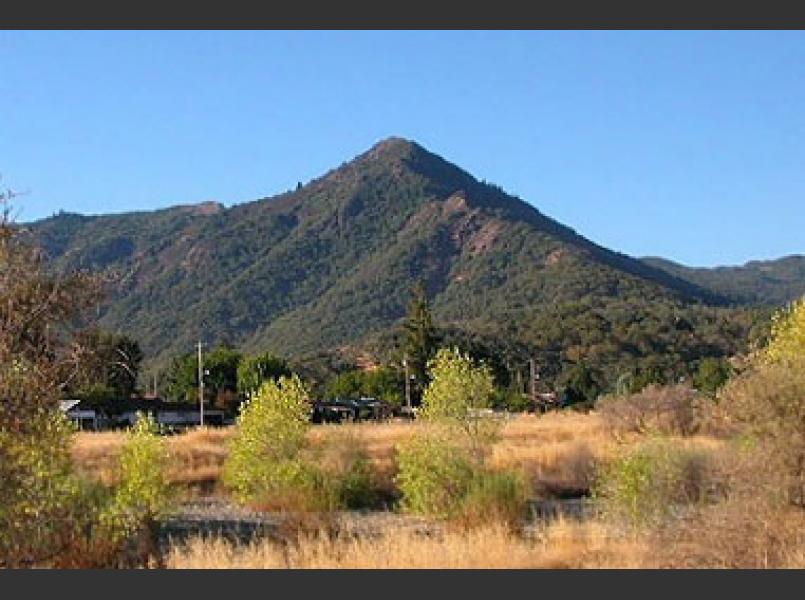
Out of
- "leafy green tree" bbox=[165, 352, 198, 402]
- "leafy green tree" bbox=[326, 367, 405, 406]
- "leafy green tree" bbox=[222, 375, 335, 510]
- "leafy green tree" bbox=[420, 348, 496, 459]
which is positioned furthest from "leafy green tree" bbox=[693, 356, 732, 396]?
"leafy green tree" bbox=[222, 375, 335, 510]

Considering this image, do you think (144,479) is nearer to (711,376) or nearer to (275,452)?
(275,452)

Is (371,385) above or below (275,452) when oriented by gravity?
above

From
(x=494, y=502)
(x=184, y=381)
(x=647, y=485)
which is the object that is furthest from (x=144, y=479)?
(x=184, y=381)

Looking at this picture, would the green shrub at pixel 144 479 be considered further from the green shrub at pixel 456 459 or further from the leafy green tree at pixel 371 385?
the leafy green tree at pixel 371 385

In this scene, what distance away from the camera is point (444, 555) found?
38.4 feet

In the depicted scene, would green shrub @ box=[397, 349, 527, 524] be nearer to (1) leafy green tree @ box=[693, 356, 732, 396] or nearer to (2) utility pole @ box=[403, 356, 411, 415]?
(1) leafy green tree @ box=[693, 356, 732, 396]

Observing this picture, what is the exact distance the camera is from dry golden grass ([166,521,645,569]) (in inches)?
423

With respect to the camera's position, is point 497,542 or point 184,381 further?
point 184,381

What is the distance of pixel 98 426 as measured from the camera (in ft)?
184

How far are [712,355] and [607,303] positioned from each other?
24.8 metres

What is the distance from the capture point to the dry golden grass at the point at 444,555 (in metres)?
10.7

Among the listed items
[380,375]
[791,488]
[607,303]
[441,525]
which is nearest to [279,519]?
[441,525]

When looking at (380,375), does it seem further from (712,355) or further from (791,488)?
(791,488)

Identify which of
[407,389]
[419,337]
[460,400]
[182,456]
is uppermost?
[419,337]
